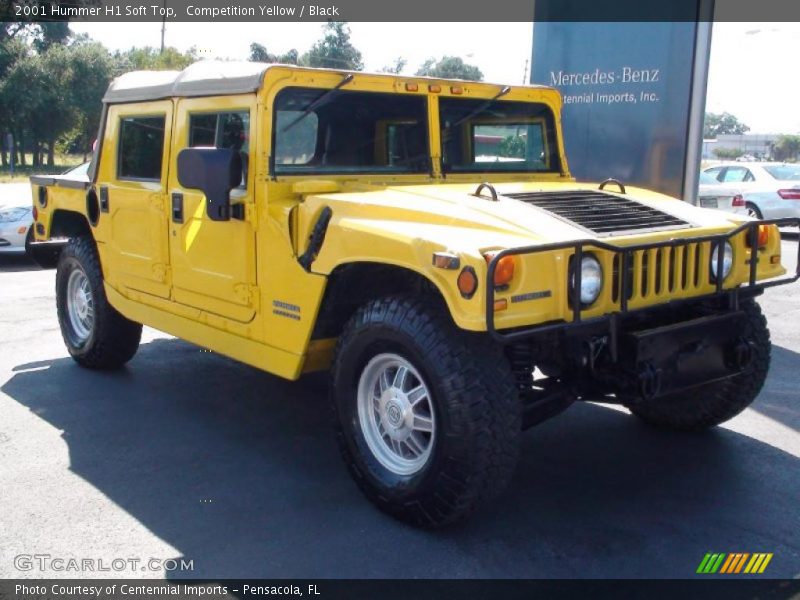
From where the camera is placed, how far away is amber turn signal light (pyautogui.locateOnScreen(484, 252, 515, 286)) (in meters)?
3.36

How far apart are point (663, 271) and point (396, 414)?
1342mm

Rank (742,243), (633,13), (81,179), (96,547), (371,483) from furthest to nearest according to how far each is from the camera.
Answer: (633,13)
(81,179)
(742,243)
(371,483)
(96,547)

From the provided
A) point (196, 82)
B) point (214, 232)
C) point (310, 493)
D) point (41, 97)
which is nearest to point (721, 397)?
point (310, 493)

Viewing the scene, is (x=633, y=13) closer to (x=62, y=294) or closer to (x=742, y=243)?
(x=742, y=243)

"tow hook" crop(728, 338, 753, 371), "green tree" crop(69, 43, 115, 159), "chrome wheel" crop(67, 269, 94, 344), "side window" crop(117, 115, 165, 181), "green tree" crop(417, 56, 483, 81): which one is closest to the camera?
"tow hook" crop(728, 338, 753, 371)

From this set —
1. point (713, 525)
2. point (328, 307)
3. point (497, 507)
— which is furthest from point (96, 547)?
point (713, 525)

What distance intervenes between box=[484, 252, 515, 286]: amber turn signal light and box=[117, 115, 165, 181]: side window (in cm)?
276

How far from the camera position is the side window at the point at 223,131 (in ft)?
15.1

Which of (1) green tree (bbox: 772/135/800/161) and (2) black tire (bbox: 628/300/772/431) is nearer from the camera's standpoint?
(2) black tire (bbox: 628/300/772/431)

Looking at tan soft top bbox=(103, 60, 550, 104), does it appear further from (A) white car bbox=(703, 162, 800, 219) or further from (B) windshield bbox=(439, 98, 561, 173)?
(A) white car bbox=(703, 162, 800, 219)

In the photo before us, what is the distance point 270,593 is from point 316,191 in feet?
6.55

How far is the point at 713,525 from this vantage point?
12.7 ft

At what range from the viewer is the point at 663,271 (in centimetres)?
382

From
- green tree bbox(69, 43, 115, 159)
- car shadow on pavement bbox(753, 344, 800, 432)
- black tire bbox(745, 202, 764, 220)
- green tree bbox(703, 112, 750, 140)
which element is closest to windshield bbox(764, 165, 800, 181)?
black tire bbox(745, 202, 764, 220)
